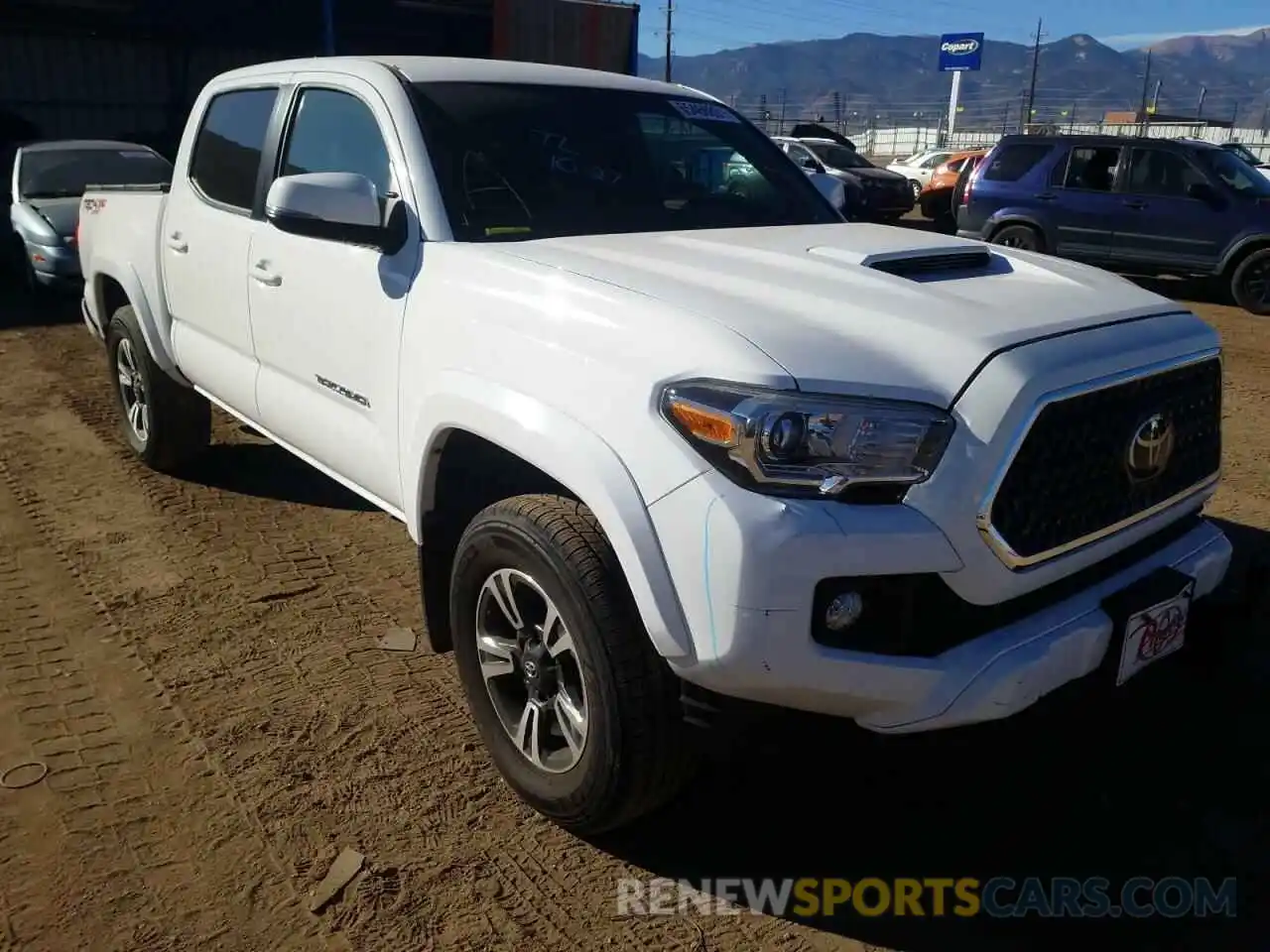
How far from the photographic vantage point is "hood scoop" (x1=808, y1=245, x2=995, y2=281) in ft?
9.08

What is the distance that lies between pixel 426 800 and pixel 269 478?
301 centimetres

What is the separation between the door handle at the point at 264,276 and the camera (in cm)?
364

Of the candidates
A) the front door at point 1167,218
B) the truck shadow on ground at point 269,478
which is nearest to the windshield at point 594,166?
the truck shadow on ground at point 269,478

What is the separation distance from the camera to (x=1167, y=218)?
37.4 feet

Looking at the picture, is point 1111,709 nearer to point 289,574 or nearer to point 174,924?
point 174,924

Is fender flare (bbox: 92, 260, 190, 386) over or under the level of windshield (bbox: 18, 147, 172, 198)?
under

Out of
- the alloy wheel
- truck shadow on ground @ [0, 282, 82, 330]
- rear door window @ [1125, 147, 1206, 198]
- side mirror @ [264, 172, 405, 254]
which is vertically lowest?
truck shadow on ground @ [0, 282, 82, 330]

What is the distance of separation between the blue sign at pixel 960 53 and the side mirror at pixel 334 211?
56217mm

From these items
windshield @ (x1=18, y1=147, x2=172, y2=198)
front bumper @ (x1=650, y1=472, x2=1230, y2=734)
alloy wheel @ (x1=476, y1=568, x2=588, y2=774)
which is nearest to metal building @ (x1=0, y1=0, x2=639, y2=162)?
windshield @ (x1=18, y1=147, x2=172, y2=198)

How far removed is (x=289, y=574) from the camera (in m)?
4.25

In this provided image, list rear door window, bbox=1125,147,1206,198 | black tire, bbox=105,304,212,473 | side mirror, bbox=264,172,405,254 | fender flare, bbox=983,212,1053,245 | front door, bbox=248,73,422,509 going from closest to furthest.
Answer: side mirror, bbox=264,172,405,254 → front door, bbox=248,73,422,509 → black tire, bbox=105,304,212,473 → rear door window, bbox=1125,147,1206,198 → fender flare, bbox=983,212,1053,245

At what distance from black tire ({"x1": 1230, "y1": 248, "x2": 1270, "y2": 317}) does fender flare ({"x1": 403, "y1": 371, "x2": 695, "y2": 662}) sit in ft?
36.0

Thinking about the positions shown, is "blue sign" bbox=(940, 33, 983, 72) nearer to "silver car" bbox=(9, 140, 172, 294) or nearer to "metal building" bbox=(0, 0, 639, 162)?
"metal building" bbox=(0, 0, 639, 162)

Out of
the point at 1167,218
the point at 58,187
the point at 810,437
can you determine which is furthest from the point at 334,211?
the point at 1167,218
